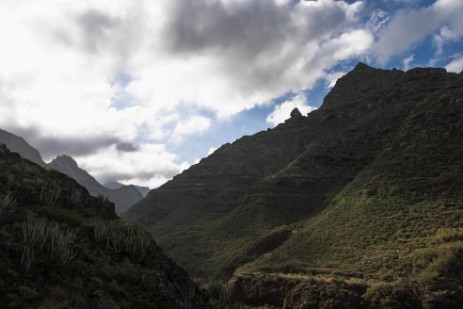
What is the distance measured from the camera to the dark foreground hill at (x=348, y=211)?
125 ft

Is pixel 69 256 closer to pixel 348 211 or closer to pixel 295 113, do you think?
pixel 348 211

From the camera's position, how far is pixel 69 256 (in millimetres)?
12828

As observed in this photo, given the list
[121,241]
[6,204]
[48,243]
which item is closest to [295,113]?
[121,241]

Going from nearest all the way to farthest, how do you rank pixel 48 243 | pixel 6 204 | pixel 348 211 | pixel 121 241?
pixel 48 243, pixel 6 204, pixel 121 241, pixel 348 211

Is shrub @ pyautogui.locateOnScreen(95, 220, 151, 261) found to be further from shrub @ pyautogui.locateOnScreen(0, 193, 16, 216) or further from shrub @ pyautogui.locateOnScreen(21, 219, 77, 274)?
shrub @ pyautogui.locateOnScreen(0, 193, 16, 216)

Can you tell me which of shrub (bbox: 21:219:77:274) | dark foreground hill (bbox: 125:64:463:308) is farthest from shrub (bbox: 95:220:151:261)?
dark foreground hill (bbox: 125:64:463:308)

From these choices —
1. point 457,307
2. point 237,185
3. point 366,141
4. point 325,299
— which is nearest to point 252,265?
point 325,299

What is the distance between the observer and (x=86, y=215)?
61.7 feet

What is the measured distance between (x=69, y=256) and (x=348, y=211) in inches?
2103

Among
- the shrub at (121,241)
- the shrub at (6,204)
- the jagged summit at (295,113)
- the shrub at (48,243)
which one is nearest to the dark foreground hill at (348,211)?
the shrub at (121,241)

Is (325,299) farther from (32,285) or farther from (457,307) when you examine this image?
(32,285)

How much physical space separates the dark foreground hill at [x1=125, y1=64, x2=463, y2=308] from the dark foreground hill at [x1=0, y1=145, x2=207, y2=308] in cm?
2349

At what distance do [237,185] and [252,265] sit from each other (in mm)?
67235

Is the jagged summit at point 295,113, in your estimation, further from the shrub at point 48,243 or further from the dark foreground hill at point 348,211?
the shrub at point 48,243
